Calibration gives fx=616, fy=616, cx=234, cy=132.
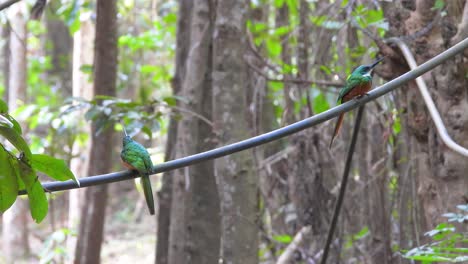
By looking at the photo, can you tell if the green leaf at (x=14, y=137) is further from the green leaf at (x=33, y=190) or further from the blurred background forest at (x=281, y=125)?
the blurred background forest at (x=281, y=125)

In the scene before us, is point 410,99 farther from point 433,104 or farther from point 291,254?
point 291,254

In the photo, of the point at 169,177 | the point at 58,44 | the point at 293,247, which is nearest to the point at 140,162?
the point at 169,177

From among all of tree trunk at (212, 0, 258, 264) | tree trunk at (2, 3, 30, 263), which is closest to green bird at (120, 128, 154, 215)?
tree trunk at (212, 0, 258, 264)

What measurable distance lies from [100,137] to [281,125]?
102 centimetres

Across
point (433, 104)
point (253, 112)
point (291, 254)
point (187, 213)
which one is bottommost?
point (291, 254)

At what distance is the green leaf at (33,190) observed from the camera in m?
1.09

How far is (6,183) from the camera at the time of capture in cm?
109

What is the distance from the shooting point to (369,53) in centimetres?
300

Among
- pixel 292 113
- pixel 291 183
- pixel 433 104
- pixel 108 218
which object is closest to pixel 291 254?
pixel 291 183

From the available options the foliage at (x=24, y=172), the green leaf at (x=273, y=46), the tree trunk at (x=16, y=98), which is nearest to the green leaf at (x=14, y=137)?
the foliage at (x=24, y=172)

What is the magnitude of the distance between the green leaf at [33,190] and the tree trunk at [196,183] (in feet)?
5.53

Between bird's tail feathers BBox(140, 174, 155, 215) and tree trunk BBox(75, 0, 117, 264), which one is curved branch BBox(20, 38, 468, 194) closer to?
bird's tail feathers BBox(140, 174, 155, 215)

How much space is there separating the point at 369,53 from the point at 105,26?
139 centimetres

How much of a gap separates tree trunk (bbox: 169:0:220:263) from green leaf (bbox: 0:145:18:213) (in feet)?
5.63
